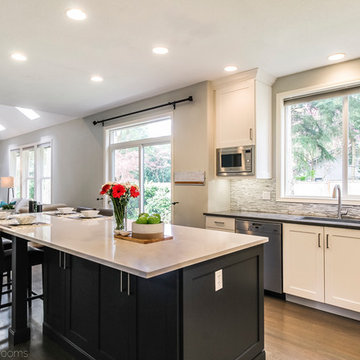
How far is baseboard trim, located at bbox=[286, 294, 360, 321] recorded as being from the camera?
293cm

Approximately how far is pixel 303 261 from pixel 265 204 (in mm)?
1027

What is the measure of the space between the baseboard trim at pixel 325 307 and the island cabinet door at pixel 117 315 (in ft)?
7.19

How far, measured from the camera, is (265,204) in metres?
4.04

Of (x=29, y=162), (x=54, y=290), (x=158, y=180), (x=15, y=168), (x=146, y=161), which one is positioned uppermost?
(x=29, y=162)

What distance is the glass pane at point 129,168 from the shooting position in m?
5.28

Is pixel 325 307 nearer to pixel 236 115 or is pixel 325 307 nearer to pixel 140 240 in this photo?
pixel 140 240

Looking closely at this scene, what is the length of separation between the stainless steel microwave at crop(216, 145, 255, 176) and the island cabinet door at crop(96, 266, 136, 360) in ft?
7.73

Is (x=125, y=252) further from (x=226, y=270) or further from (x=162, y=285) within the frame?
(x=226, y=270)

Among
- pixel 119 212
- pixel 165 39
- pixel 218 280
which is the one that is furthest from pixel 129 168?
pixel 218 280

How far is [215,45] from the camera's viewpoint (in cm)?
304

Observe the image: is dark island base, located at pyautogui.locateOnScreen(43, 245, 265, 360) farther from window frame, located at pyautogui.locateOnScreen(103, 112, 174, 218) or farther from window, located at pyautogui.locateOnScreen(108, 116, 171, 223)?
window, located at pyautogui.locateOnScreen(108, 116, 171, 223)

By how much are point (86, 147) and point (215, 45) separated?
3.98 meters

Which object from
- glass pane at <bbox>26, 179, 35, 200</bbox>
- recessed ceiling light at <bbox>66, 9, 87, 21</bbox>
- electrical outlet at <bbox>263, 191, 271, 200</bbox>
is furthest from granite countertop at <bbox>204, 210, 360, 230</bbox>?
A: glass pane at <bbox>26, 179, 35, 200</bbox>

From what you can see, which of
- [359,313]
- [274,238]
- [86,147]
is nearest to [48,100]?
[86,147]
